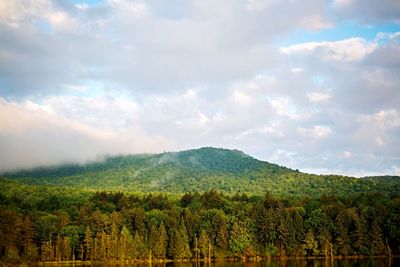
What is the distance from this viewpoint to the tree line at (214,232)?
9719 centimetres

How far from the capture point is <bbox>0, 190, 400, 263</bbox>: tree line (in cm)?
9719

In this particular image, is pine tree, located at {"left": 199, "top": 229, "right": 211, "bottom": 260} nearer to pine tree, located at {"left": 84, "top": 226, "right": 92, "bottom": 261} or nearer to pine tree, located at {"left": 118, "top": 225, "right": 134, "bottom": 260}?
pine tree, located at {"left": 118, "top": 225, "right": 134, "bottom": 260}

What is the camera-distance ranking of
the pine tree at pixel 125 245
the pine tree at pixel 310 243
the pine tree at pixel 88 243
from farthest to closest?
the pine tree at pixel 310 243, the pine tree at pixel 88 243, the pine tree at pixel 125 245

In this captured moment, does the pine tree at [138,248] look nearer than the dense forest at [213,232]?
No

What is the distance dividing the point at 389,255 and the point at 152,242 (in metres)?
49.2

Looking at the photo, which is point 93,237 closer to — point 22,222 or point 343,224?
point 22,222

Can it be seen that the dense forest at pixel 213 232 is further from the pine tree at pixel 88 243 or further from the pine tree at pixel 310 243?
the pine tree at pixel 310 243

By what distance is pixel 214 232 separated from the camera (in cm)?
10600

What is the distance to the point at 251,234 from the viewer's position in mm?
105562

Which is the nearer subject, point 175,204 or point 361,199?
point 361,199

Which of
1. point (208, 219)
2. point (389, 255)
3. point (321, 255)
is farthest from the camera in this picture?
point (208, 219)

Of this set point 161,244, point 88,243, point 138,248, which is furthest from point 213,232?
point 88,243

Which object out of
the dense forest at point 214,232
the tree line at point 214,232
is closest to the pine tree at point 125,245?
the tree line at point 214,232

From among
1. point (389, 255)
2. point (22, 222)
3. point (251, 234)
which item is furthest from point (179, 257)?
point (389, 255)
